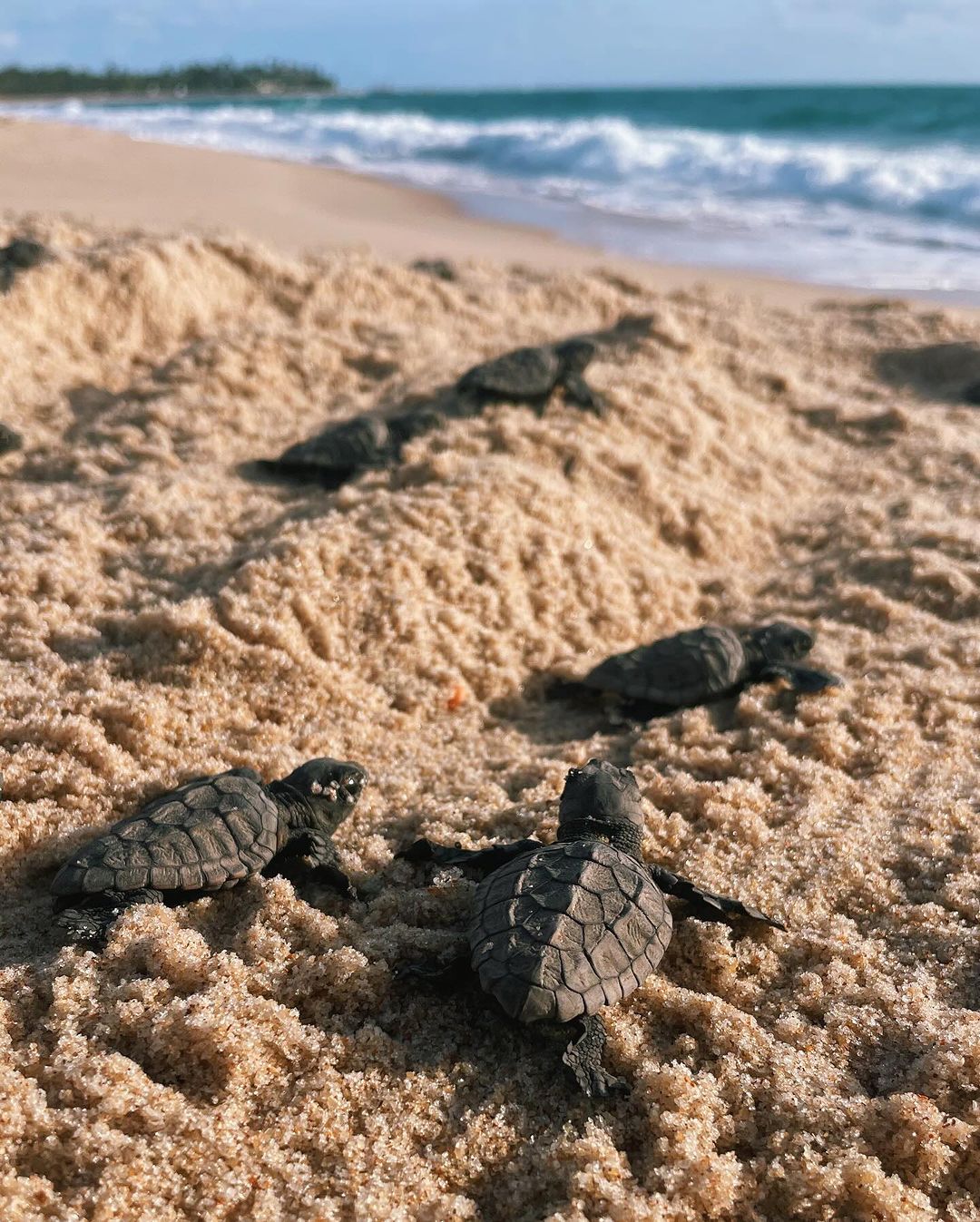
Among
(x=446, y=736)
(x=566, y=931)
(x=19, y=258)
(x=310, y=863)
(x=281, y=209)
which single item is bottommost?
(x=446, y=736)

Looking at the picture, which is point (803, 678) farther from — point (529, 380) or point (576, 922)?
point (529, 380)

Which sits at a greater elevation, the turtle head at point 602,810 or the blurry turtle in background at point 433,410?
the blurry turtle in background at point 433,410

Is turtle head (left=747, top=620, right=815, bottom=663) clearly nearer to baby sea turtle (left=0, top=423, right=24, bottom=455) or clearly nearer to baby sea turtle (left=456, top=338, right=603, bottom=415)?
baby sea turtle (left=456, top=338, right=603, bottom=415)

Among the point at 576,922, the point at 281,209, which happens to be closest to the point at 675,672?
the point at 576,922

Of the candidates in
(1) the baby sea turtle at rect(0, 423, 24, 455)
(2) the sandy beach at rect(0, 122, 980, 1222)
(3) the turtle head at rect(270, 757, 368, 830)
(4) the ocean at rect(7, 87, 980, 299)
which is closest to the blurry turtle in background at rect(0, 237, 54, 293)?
(2) the sandy beach at rect(0, 122, 980, 1222)

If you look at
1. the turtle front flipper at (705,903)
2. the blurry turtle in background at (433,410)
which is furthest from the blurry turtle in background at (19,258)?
the turtle front flipper at (705,903)

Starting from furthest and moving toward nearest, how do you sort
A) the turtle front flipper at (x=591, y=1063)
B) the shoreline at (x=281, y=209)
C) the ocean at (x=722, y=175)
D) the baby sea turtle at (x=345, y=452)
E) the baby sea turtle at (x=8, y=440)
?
1. the ocean at (x=722, y=175)
2. the shoreline at (x=281, y=209)
3. the baby sea turtle at (x=8, y=440)
4. the baby sea turtle at (x=345, y=452)
5. the turtle front flipper at (x=591, y=1063)

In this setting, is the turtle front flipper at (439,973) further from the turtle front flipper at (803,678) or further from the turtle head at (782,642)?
the turtle head at (782,642)
